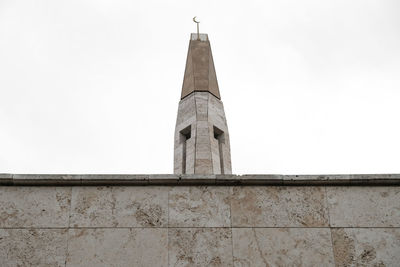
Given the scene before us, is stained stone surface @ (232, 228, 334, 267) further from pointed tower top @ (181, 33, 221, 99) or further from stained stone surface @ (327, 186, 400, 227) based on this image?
pointed tower top @ (181, 33, 221, 99)

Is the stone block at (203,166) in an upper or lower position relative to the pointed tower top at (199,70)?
lower

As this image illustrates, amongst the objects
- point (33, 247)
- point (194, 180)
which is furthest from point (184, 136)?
point (33, 247)

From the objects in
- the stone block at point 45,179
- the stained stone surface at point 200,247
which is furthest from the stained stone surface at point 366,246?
the stone block at point 45,179

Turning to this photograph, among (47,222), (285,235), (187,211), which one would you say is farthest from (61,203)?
(285,235)

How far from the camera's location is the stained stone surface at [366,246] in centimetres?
619

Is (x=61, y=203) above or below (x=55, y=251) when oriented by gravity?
above

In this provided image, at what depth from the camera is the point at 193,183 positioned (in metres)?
6.58

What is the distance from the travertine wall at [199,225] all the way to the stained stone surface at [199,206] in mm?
13

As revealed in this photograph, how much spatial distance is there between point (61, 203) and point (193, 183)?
175 cm

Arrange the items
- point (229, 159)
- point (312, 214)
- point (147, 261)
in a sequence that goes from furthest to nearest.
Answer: point (229, 159) → point (312, 214) → point (147, 261)

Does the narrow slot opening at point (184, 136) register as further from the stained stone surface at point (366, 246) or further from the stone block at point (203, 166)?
the stained stone surface at point (366, 246)

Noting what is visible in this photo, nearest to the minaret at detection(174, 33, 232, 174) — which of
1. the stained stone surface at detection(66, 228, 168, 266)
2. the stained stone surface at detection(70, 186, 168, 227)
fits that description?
the stained stone surface at detection(70, 186, 168, 227)

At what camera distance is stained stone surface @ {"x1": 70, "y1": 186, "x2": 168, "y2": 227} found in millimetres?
6316

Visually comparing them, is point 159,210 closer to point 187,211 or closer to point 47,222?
point 187,211
